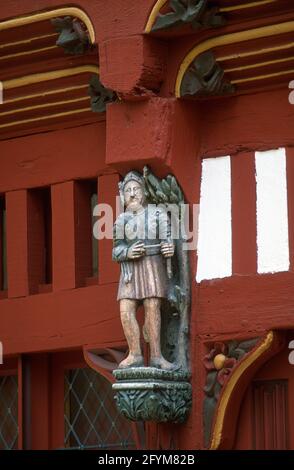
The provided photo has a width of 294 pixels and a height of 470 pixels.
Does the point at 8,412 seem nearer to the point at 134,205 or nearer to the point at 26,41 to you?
the point at 134,205

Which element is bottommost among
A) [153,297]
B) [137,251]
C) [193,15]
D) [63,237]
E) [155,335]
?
[155,335]

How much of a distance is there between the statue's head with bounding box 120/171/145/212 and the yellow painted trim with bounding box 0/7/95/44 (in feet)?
2.70

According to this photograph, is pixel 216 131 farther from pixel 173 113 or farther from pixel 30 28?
pixel 30 28

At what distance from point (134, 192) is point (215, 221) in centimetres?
50

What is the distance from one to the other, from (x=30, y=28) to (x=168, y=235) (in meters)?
1.57

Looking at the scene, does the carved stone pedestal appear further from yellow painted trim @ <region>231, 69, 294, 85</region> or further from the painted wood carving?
yellow painted trim @ <region>231, 69, 294, 85</region>

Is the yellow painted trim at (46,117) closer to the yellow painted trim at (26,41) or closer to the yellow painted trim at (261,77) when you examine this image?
the yellow painted trim at (26,41)

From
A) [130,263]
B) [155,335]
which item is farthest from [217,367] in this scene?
[130,263]

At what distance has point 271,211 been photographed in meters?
12.2

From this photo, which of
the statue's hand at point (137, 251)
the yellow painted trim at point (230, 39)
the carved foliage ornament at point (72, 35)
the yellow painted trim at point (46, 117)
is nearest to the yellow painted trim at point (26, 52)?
the carved foliage ornament at point (72, 35)

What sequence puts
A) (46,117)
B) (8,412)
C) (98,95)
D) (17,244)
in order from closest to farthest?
(98,95)
(46,117)
(17,244)
(8,412)

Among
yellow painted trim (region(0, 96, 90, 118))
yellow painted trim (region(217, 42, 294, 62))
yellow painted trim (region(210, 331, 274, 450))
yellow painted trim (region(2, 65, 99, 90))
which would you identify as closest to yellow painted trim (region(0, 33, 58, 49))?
yellow painted trim (region(2, 65, 99, 90))

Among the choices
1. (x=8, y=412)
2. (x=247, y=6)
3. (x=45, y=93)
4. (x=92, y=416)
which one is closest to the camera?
(x=247, y=6)

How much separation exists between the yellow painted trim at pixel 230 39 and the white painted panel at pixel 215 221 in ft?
1.68
